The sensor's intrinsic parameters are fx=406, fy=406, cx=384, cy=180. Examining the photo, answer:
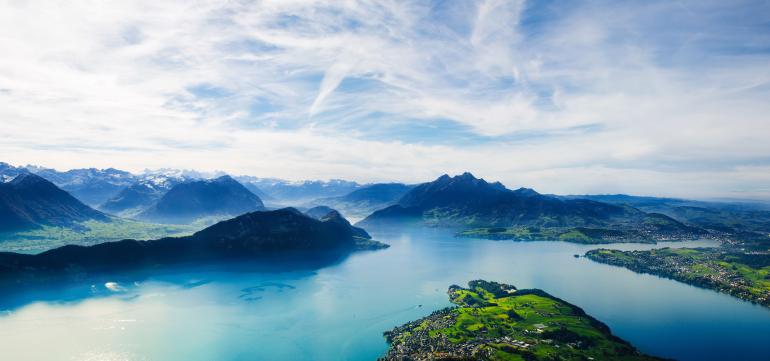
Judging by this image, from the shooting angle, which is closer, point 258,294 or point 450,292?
point 450,292

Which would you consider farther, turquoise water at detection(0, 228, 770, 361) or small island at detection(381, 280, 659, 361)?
turquoise water at detection(0, 228, 770, 361)

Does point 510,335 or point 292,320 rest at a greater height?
point 510,335

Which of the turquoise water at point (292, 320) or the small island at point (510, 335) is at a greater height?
the small island at point (510, 335)

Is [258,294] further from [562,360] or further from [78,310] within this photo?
[562,360]

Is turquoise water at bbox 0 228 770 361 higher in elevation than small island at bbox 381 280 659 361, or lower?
lower

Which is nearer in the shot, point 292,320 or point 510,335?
point 510,335

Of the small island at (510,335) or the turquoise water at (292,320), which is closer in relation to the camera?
the small island at (510,335)

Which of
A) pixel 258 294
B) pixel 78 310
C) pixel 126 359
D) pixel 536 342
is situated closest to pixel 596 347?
pixel 536 342

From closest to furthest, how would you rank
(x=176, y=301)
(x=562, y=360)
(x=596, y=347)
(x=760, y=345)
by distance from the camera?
1. (x=562, y=360)
2. (x=596, y=347)
3. (x=760, y=345)
4. (x=176, y=301)
